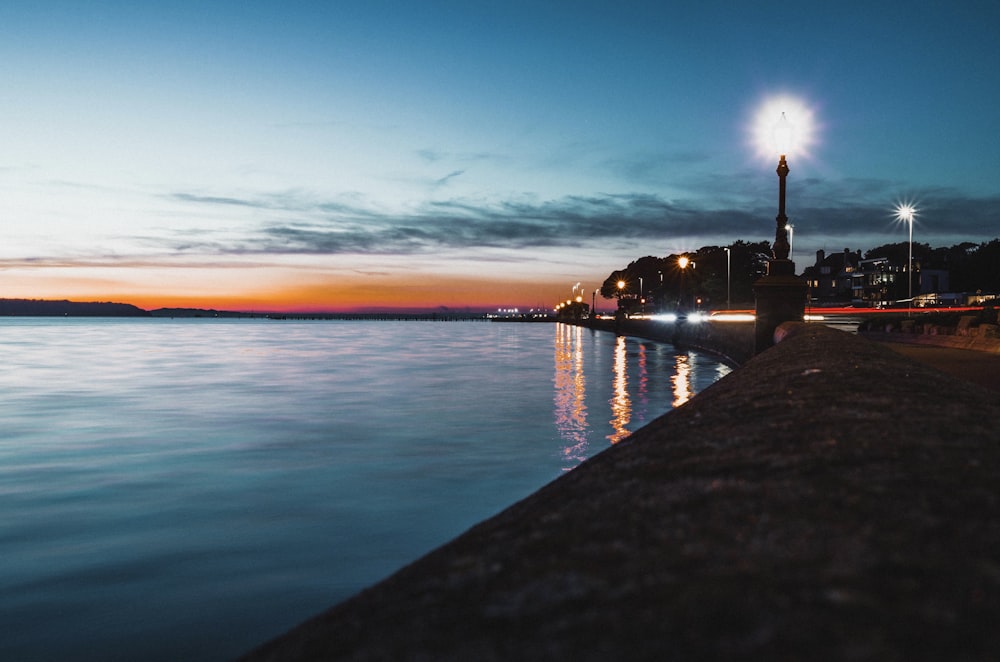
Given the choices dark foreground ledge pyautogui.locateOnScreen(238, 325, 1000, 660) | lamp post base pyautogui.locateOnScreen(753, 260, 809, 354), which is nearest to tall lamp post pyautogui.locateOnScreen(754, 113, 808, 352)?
lamp post base pyautogui.locateOnScreen(753, 260, 809, 354)

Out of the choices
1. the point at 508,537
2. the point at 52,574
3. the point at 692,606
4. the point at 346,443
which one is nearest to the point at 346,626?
the point at 508,537

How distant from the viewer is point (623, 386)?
30125 millimetres

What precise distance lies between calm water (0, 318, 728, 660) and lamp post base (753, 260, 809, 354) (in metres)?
4.28

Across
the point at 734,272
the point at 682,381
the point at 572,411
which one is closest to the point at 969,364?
the point at 572,411

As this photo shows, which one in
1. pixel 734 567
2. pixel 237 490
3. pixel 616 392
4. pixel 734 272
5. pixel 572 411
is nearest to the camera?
pixel 734 567

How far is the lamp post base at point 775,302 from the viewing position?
60.3ft

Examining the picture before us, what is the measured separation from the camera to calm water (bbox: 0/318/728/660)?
6.80 m

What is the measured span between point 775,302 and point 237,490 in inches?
528

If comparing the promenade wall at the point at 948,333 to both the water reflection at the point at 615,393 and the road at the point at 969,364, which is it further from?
the water reflection at the point at 615,393

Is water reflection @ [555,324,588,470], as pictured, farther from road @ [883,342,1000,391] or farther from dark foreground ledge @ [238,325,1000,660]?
dark foreground ledge @ [238,325,1000,660]

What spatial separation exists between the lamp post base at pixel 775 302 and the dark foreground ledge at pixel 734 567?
16102 millimetres

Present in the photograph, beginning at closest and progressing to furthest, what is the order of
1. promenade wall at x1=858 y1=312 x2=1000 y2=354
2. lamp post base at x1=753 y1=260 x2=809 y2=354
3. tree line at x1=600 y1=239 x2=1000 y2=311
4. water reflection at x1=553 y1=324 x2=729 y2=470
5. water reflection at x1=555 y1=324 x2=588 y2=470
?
water reflection at x1=555 y1=324 x2=588 y2=470 < water reflection at x1=553 y1=324 x2=729 y2=470 < lamp post base at x1=753 y1=260 x2=809 y2=354 < promenade wall at x1=858 y1=312 x2=1000 y2=354 < tree line at x1=600 y1=239 x2=1000 y2=311

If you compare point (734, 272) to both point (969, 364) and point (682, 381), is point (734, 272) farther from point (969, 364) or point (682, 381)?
point (969, 364)

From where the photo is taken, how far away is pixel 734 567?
1769mm
